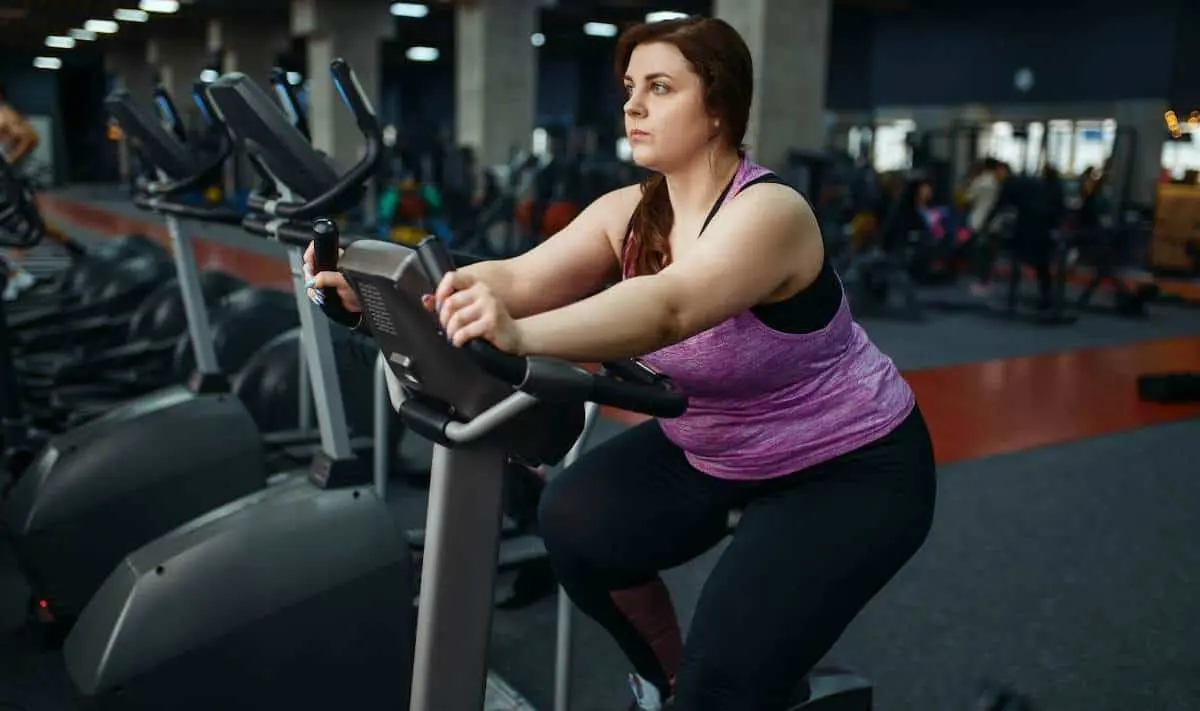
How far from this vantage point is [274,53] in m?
19.4

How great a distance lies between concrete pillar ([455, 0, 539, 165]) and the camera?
13484 mm

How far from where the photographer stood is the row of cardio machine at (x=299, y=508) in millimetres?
Answer: 1207

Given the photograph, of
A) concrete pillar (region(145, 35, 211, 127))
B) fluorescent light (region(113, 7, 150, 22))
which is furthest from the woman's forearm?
concrete pillar (region(145, 35, 211, 127))

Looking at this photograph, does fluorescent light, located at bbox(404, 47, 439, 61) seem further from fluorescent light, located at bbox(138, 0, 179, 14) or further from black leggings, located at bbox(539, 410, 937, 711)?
black leggings, located at bbox(539, 410, 937, 711)

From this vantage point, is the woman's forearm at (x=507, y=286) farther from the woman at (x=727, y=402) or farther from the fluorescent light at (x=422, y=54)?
the fluorescent light at (x=422, y=54)

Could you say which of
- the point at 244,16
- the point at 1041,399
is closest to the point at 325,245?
the point at 1041,399

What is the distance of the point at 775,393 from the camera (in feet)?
4.81

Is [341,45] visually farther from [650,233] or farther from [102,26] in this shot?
[650,233]

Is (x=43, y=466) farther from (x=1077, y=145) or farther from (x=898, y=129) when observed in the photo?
(x=898, y=129)

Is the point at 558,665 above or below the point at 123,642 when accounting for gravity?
below

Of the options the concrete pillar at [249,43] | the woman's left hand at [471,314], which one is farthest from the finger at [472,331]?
the concrete pillar at [249,43]

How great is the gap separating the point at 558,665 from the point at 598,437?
2292 millimetres

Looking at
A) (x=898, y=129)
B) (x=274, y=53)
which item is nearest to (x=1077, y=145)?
(x=898, y=129)

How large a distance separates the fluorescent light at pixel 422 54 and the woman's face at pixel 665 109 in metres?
25.3
